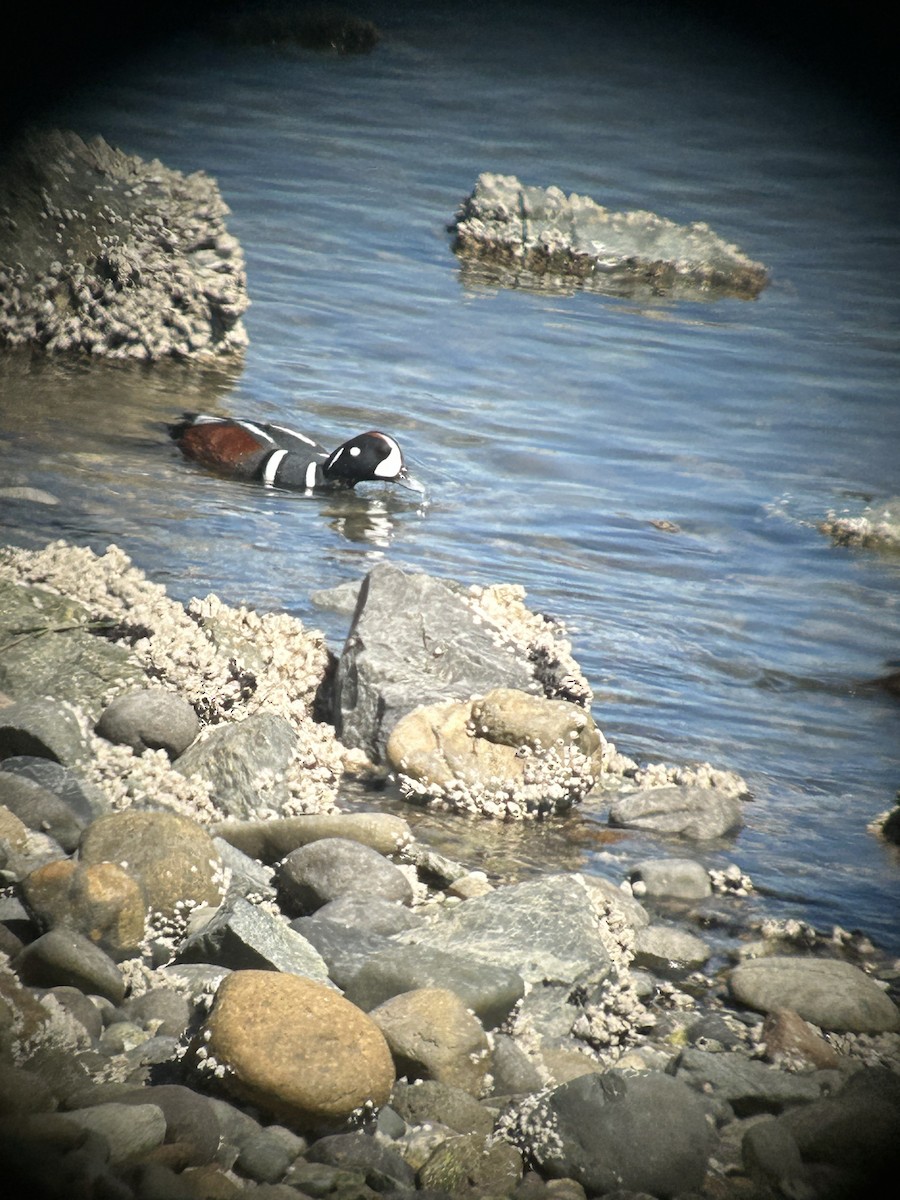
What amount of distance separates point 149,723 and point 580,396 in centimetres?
199

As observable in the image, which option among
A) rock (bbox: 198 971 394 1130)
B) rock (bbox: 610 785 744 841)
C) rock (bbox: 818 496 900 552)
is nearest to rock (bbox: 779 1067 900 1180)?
rock (bbox: 198 971 394 1130)

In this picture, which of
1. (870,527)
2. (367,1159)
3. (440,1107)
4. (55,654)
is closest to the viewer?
(367,1159)

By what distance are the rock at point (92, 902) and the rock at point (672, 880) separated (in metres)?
1.03

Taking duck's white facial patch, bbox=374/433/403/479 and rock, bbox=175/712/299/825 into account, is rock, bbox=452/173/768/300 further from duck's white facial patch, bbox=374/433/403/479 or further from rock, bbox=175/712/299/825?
rock, bbox=175/712/299/825

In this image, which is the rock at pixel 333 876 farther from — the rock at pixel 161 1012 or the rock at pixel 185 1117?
the rock at pixel 185 1117

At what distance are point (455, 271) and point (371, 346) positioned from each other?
16.6 inches

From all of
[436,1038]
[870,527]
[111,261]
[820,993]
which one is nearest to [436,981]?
[436,1038]

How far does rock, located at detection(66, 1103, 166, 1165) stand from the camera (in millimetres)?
1091

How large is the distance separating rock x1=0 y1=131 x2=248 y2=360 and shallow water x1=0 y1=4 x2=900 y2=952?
0.12 meters

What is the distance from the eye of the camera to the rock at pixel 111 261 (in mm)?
3775

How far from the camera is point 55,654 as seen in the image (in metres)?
2.49

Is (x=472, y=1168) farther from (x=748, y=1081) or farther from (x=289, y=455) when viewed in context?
(x=289, y=455)

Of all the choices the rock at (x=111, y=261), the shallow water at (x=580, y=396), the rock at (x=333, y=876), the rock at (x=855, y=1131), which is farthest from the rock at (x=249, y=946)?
the rock at (x=111, y=261)

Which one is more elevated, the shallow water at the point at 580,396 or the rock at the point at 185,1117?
the shallow water at the point at 580,396
